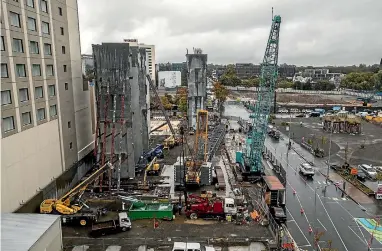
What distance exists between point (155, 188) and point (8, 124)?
1371cm

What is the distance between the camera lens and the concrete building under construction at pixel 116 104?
96.5 feet

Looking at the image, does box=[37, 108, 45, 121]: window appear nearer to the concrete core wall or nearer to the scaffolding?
the concrete core wall

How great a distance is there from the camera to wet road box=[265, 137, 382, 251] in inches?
805

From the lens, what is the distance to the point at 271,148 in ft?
147

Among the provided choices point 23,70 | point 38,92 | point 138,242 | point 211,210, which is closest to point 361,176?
point 211,210

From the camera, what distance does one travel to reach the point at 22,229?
1612cm

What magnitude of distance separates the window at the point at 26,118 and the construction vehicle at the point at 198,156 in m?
13.7

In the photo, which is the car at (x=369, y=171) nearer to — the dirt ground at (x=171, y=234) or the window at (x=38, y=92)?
the dirt ground at (x=171, y=234)

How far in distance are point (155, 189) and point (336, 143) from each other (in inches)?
1186

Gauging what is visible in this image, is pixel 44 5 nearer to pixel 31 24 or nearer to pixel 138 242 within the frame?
pixel 31 24

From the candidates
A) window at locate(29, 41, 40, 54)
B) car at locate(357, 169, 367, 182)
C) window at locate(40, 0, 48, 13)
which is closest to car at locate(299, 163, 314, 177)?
car at locate(357, 169, 367, 182)

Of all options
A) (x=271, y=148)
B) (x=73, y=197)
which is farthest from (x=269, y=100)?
(x=73, y=197)

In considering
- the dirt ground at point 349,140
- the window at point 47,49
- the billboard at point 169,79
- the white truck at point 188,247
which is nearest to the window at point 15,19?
the window at point 47,49

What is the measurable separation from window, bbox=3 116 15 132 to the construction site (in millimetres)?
5962
